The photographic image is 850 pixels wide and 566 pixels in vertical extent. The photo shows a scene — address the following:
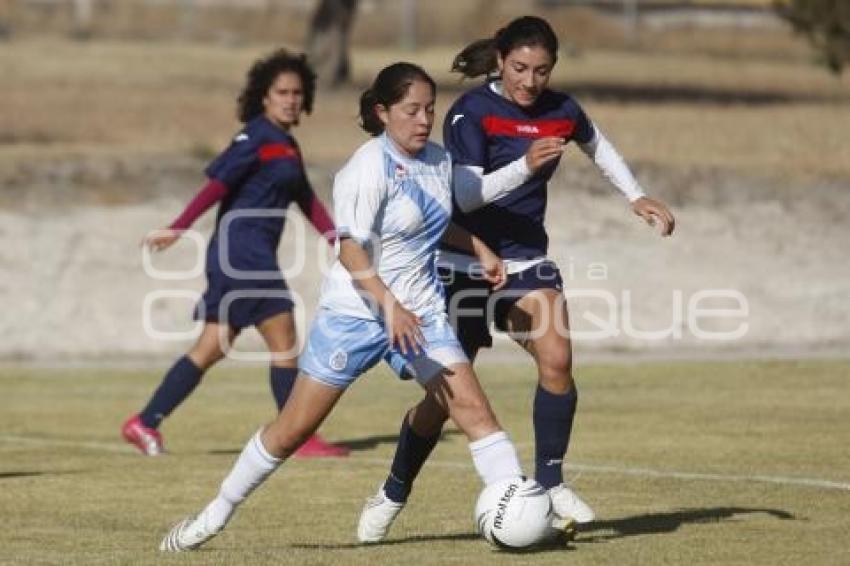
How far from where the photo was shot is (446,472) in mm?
13406

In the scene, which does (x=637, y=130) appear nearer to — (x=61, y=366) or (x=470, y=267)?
(x=61, y=366)

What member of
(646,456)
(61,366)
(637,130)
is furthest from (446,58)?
(646,456)

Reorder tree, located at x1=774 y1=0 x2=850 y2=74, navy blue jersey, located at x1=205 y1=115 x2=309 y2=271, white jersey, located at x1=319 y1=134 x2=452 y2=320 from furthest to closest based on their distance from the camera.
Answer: tree, located at x1=774 y1=0 x2=850 y2=74 → navy blue jersey, located at x1=205 y1=115 x2=309 y2=271 → white jersey, located at x1=319 y1=134 x2=452 y2=320

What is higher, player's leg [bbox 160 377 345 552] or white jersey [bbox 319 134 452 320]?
white jersey [bbox 319 134 452 320]

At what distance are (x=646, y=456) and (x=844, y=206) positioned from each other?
12473 millimetres

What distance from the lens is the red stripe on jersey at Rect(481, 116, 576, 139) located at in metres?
10.7

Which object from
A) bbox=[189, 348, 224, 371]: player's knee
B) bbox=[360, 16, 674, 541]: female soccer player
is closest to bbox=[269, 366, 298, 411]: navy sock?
bbox=[189, 348, 224, 371]: player's knee

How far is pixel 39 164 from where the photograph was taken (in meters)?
26.4

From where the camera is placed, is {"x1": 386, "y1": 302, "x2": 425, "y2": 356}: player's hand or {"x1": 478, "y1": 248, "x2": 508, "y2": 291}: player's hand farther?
{"x1": 478, "y1": 248, "x2": 508, "y2": 291}: player's hand

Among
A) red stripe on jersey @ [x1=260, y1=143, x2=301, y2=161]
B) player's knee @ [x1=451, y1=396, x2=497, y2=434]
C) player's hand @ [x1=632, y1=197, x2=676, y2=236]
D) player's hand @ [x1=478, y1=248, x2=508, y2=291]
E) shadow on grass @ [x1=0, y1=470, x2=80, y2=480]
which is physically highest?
player's hand @ [x1=632, y1=197, x2=676, y2=236]

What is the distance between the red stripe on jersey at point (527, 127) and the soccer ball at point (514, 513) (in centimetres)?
186

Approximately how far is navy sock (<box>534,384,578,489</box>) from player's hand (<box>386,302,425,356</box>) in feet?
4.96

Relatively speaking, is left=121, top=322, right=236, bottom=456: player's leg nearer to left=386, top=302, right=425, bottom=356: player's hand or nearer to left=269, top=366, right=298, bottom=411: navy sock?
left=269, top=366, right=298, bottom=411: navy sock

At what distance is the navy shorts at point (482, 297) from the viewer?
1055 centimetres
